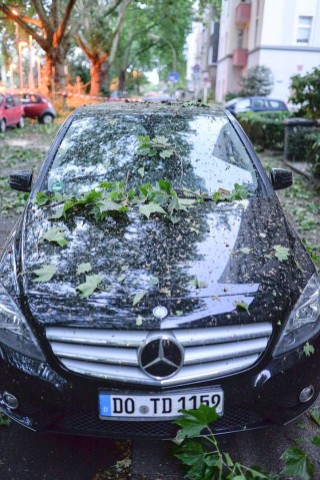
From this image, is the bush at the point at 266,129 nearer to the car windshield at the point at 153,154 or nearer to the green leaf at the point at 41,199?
the car windshield at the point at 153,154

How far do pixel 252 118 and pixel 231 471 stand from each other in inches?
523

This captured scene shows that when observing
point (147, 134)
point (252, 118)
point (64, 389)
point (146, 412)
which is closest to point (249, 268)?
point (146, 412)

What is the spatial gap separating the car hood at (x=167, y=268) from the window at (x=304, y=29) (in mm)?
27999

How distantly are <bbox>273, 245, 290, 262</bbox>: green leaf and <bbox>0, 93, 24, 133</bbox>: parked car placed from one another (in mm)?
16249

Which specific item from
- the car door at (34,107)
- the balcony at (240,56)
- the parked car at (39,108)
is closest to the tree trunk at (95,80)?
the balcony at (240,56)

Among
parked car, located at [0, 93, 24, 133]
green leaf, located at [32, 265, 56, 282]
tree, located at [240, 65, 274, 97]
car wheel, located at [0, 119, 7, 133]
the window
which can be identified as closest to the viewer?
green leaf, located at [32, 265, 56, 282]

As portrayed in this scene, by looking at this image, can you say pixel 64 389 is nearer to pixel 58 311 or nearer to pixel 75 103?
pixel 58 311

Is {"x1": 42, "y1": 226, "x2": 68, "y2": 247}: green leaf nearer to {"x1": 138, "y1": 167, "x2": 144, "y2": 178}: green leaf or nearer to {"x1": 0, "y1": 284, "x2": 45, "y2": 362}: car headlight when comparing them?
{"x1": 0, "y1": 284, "x2": 45, "y2": 362}: car headlight

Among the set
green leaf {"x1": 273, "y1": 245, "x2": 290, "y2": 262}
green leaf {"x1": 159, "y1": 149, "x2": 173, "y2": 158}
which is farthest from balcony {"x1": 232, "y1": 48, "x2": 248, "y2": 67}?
green leaf {"x1": 273, "y1": 245, "x2": 290, "y2": 262}

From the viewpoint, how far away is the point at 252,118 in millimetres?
14414

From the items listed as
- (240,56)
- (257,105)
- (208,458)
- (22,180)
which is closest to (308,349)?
(208,458)

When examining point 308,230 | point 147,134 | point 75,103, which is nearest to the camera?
point 147,134

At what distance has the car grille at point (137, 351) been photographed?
82.2 inches

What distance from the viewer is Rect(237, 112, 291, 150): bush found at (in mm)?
12688
